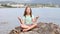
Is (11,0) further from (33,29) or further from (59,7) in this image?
(33,29)

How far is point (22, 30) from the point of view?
437 cm

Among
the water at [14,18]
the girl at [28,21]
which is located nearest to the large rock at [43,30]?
the girl at [28,21]

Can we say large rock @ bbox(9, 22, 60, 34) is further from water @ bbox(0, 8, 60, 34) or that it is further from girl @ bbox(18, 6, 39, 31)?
water @ bbox(0, 8, 60, 34)

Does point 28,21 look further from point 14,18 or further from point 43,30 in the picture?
point 14,18

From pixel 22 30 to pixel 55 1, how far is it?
6835mm

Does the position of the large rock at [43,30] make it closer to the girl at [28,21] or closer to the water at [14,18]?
the girl at [28,21]

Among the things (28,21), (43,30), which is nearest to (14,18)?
(28,21)

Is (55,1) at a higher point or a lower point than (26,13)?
lower

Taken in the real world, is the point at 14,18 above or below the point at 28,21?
below

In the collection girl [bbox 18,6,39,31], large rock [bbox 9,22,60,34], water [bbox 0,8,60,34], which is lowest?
water [bbox 0,8,60,34]

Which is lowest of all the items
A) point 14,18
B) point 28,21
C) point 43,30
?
A: point 14,18

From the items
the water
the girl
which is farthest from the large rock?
the water

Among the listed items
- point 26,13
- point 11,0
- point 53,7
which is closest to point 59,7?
point 53,7

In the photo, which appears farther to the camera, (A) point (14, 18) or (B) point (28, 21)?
(A) point (14, 18)
